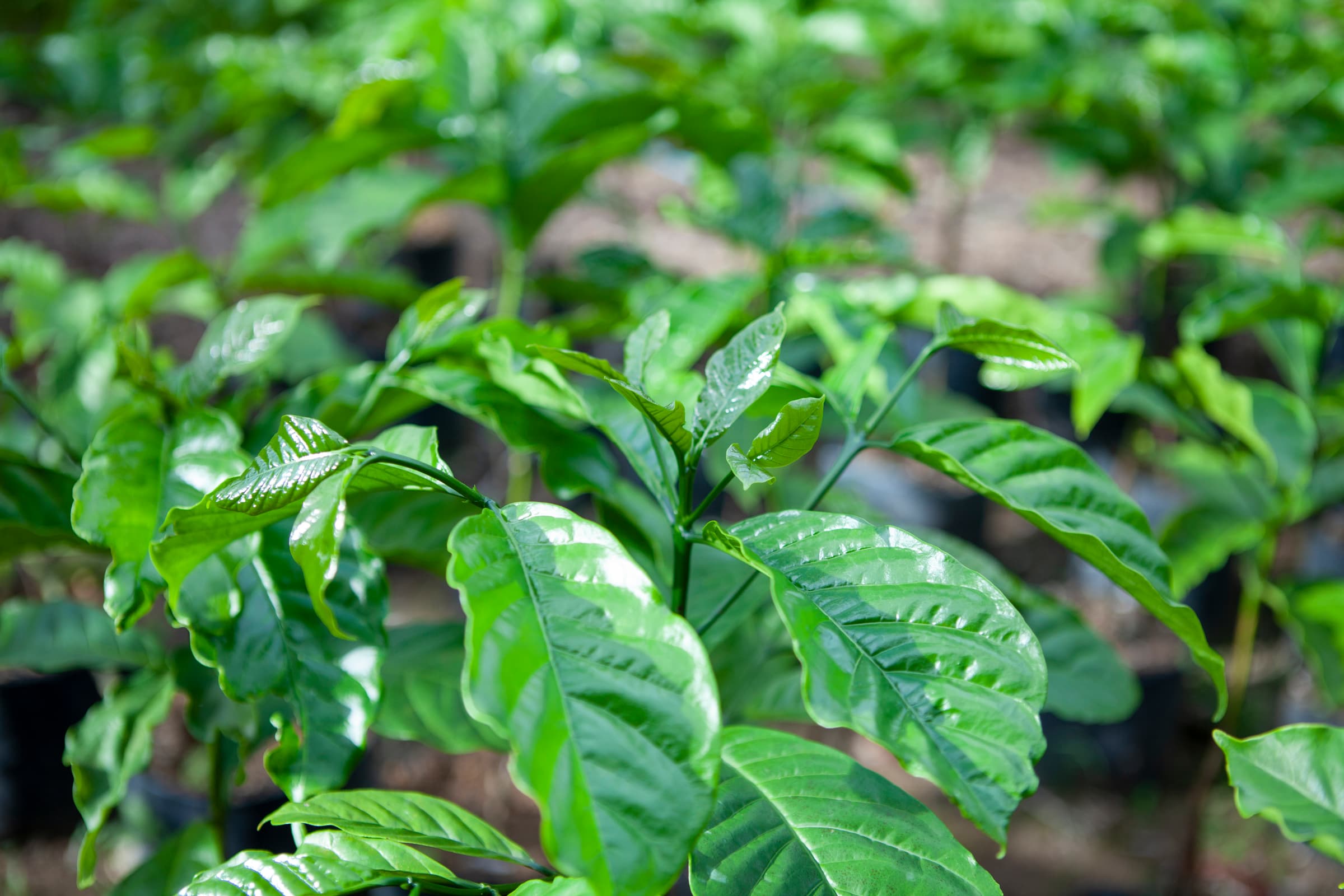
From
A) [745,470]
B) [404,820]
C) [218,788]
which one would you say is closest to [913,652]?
[745,470]

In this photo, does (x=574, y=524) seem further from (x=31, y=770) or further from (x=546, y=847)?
(x=31, y=770)

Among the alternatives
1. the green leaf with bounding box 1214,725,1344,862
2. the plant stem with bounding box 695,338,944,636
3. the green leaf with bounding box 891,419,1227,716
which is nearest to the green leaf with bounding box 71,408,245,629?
the plant stem with bounding box 695,338,944,636

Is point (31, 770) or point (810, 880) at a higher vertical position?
point (810, 880)

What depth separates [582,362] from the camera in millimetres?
733

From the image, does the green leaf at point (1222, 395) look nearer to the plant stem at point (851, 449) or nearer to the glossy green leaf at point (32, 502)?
the plant stem at point (851, 449)

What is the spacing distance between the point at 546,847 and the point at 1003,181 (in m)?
5.34

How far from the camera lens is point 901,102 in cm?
271

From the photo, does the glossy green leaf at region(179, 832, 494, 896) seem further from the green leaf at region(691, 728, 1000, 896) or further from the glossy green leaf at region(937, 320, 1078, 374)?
the glossy green leaf at region(937, 320, 1078, 374)

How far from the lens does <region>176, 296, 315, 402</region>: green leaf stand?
0.95 metres

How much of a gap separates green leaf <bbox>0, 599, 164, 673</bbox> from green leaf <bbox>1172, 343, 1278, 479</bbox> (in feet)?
4.55

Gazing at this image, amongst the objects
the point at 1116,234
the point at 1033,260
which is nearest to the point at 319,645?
the point at 1116,234

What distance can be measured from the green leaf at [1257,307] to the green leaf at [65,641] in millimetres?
1423

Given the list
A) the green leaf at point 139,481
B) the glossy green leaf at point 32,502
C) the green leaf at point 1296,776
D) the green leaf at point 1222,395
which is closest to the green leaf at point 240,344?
the green leaf at point 139,481

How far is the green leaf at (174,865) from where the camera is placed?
1.05m
